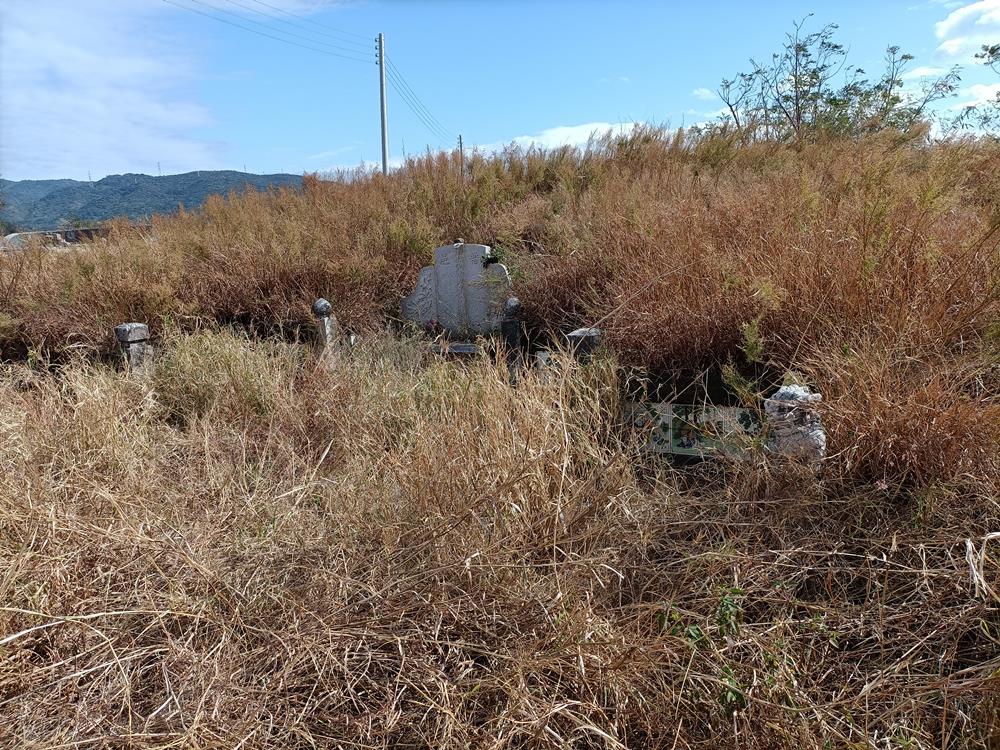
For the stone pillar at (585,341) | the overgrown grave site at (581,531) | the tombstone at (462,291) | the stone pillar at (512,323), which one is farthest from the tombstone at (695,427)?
the tombstone at (462,291)

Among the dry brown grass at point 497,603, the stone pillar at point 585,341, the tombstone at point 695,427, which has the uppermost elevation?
the stone pillar at point 585,341

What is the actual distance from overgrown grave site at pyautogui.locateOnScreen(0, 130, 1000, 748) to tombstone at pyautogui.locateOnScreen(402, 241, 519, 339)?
48.6 inches

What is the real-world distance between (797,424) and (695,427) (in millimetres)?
471

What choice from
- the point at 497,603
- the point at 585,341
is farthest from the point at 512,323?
the point at 497,603

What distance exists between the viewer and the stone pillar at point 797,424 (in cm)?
254

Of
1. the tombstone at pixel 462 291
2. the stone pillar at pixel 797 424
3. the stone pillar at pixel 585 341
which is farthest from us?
the tombstone at pixel 462 291

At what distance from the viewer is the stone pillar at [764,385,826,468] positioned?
254 cm

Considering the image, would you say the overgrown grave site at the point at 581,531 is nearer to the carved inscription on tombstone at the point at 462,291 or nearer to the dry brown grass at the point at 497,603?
the dry brown grass at the point at 497,603

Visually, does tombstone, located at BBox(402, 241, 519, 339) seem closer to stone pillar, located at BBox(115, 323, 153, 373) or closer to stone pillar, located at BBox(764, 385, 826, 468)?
stone pillar, located at BBox(115, 323, 153, 373)

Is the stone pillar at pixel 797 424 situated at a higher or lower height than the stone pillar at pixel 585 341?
lower

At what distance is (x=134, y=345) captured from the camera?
18.6ft

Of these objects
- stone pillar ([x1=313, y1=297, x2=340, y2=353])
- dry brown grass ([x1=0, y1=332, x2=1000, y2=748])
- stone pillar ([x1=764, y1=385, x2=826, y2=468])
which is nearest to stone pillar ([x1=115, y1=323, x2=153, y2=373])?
stone pillar ([x1=313, y1=297, x2=340, y2=353])

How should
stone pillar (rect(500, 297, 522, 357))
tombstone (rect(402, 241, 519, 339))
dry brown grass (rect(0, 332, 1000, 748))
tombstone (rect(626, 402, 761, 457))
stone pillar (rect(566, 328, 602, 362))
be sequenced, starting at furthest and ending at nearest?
tombstone (rect(402, 241, 519, 339)), stone pillar (rect(500, 297, 522, 357)), stone pillar (rect(566, 328, 602, 362)), tombstone (rect(626, 402, 761, 457)), dry brown grass (rect(0, 332, 1000, 748))

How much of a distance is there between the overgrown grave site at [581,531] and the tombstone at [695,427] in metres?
0.08
